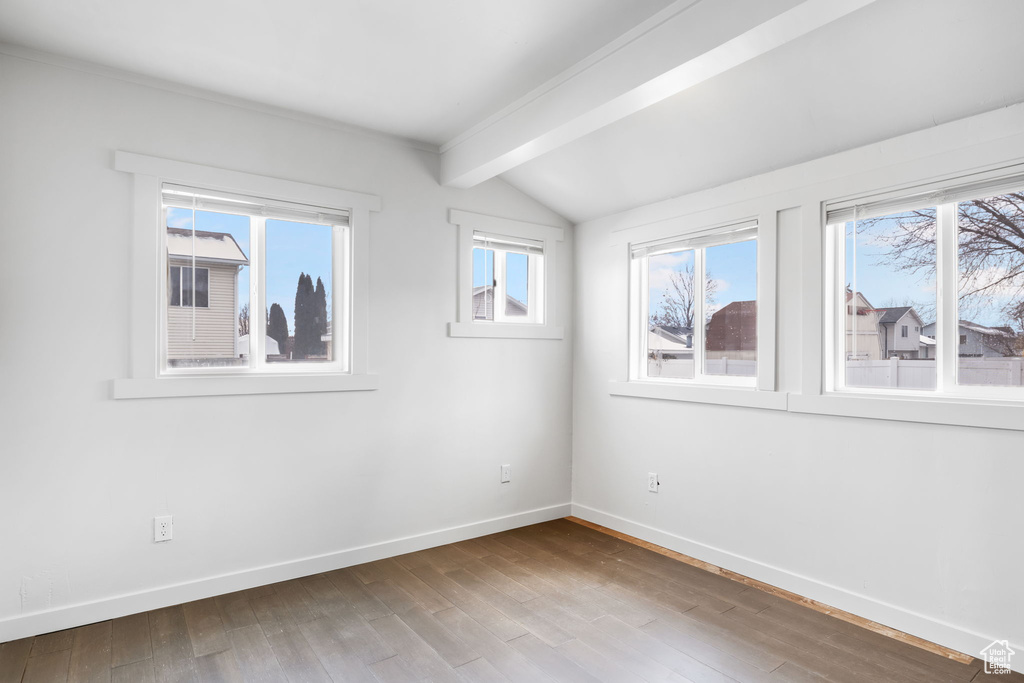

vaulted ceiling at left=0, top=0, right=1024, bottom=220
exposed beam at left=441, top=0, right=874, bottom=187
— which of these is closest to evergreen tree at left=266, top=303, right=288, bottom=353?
vaulted ceiling at left=0, top=0, right=1024, bottom=220

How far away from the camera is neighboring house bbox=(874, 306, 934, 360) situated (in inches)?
104

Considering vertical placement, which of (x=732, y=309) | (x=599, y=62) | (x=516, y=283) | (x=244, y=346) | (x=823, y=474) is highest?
(x=599, y=62)

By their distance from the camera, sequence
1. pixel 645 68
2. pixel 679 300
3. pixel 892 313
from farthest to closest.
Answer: pixel 679 300 → pixel 892 313 → pixel 645 68

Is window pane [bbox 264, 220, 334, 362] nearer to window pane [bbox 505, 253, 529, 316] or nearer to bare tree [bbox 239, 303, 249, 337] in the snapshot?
bare tree [bbox 239, 303, 249, 337]

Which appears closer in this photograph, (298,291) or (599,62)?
(599,62)

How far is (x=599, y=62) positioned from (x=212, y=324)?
2.32 meters

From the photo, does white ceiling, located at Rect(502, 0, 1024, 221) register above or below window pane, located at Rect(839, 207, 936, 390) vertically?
above

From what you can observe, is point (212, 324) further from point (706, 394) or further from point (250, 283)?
point (706, 394)

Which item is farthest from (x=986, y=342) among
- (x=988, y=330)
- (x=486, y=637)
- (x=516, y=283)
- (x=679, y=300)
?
(x=516, y=283)

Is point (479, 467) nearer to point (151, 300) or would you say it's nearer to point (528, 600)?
point (528, 600)

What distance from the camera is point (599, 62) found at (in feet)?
8.24

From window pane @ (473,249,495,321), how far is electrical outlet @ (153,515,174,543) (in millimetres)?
2092

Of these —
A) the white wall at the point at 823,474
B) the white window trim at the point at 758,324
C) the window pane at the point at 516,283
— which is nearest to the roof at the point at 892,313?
the white wall at the point at 823,474

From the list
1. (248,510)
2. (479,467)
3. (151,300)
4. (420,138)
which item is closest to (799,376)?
(479,467)
